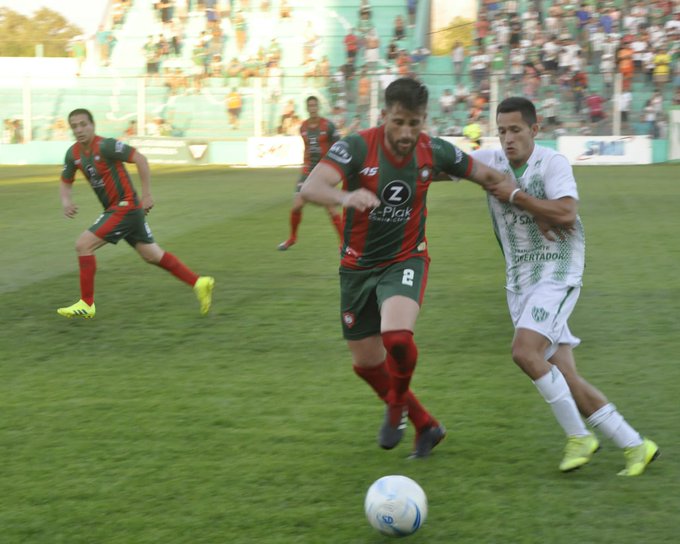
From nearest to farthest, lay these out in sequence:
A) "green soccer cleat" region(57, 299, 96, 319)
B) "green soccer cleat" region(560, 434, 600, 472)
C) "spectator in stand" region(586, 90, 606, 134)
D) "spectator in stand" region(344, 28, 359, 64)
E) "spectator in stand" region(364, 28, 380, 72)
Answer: "green soccer cleat" region(560, 434, 600, 472)
"green soccer cleat" region(57, 299, 96, 319)
"spectator in stand" region(586, 90, 606, 134)
"spectator in stand" region(364, 28, 380, 72)
"spectator in stand" region(344, 28, 359, 64)

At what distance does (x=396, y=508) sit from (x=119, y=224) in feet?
18.1

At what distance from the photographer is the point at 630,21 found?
106 ft

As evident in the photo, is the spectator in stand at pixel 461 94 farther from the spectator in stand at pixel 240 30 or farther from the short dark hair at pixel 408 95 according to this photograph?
the short dark hair at pixel 408 95

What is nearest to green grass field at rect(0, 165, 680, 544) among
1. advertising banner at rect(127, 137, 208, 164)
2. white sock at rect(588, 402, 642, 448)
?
white sock at rect(588, 402, 642, 448)

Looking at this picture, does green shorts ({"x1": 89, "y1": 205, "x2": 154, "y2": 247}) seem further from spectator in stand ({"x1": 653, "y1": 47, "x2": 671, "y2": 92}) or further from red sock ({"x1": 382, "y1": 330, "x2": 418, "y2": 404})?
spectator in stand ({"x1": 653, "y1": 47, "x2": 671, "y2": 92})

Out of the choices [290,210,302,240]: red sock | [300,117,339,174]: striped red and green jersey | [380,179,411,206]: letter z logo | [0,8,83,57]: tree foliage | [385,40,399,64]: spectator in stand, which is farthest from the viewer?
[0,8,83,57]: tree foliage

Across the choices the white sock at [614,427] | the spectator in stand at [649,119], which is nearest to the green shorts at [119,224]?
the white sock at [614,427]

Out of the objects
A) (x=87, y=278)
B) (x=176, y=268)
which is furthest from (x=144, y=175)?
(x=87, y=278)

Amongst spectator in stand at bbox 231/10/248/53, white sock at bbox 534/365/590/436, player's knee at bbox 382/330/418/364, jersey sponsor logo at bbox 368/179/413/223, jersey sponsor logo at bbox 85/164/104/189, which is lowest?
white sock at bbox 534/365/590/436

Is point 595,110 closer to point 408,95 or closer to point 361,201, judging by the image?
point 408,95

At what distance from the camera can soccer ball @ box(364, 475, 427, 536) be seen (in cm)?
393

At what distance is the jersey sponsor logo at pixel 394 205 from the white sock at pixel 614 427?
4.23 feet

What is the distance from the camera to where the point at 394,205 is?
4.98 meters

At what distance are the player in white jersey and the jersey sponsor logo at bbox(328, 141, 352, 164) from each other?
0.65m
